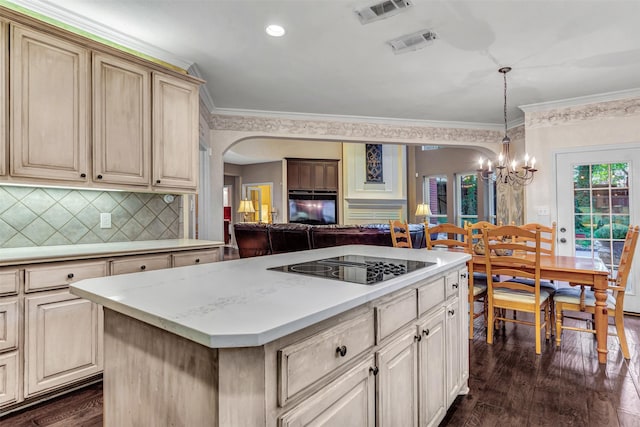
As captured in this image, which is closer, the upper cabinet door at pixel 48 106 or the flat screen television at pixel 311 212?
the upper cabinet door at pixel 48 106

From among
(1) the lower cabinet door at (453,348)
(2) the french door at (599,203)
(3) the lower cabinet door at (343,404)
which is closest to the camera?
(3) the lower cabinet door at (343,404)

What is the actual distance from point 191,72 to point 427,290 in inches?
118

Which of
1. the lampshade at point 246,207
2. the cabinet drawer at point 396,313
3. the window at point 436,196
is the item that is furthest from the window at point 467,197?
the cabinet drawer at point 396,313

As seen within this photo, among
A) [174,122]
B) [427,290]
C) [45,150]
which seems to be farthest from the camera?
[174,122]

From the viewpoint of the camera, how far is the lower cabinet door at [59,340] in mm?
1940

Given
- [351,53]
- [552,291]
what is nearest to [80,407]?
[351,53]

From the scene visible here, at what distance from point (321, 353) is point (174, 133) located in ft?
8.43

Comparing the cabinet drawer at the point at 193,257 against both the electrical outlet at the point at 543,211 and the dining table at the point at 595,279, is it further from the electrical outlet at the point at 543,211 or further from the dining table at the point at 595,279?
the electrical outlet at the point at 543,211

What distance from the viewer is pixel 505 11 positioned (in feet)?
7.98

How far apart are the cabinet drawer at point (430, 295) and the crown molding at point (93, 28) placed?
2905 mm

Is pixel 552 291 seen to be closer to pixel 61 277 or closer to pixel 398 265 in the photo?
pixel 398 265

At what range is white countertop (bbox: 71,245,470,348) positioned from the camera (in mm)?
771

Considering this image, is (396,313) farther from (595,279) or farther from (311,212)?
(311,212)

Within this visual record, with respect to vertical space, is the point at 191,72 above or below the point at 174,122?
above
